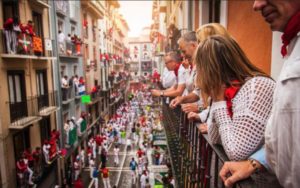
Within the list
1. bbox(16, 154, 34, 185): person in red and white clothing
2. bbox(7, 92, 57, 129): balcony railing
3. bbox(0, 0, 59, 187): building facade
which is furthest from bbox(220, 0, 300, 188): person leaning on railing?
bbox(16, 154, 34, 185): person in red and white clothing

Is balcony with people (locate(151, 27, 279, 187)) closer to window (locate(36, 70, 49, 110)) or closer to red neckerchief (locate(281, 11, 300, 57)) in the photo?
red neckerchief (locate(281, 11, 300, 57))

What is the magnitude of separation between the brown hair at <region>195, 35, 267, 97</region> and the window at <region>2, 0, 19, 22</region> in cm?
1192

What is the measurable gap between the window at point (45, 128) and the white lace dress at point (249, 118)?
13883 mm

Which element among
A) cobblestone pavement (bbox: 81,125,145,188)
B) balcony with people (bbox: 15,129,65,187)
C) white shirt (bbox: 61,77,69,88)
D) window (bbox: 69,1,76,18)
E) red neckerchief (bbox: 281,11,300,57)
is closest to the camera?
red neckerchief (bbox: 281,11,300,57)

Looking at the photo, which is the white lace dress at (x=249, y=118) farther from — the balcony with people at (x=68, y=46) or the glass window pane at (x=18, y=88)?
the balcony with people at (x=68, y=46)

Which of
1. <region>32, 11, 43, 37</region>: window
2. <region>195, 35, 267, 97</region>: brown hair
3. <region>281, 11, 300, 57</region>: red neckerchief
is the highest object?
<region>32, 11, 43, 37</region>: window

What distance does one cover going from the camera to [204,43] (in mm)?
2164

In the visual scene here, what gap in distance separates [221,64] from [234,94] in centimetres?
29

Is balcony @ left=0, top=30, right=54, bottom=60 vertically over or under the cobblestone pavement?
over

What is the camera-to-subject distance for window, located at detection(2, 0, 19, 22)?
11300mm

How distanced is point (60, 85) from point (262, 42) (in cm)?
1455

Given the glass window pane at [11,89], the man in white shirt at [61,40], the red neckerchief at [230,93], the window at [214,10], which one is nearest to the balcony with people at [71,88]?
the man in white shirt at [61,40]

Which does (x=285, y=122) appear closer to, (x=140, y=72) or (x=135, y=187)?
(x=135, y=187)

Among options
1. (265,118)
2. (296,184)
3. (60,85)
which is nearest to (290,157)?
(296,184)
